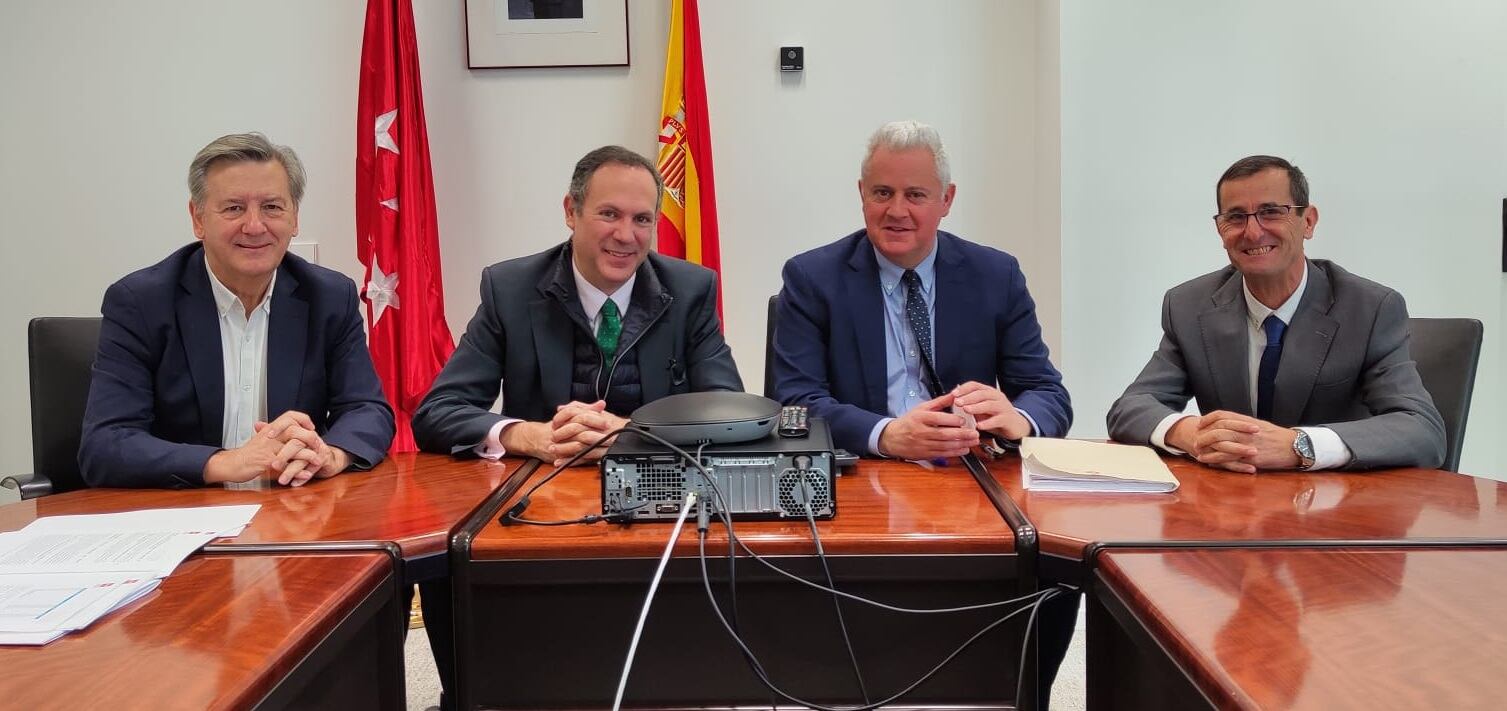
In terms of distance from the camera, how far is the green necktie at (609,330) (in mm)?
1996

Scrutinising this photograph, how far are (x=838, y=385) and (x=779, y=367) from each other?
0.46ft

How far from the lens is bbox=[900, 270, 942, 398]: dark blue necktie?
78.9 inches

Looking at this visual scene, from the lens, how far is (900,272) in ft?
6.70

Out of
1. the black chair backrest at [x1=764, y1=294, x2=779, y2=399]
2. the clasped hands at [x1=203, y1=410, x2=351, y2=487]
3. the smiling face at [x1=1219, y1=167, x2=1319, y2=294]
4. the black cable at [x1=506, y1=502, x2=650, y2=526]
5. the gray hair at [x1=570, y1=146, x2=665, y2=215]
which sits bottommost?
the black cable at [x1=506, y1=502, x2=650, y2=526]

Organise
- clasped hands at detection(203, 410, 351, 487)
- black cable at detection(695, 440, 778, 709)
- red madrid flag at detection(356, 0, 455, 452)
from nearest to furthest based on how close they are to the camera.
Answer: black cable at detection(695, 440, 778, 709), clasped hands at detection(203, 410, 351, 487), red madrid flag at detection(356, 0, 455, 452)

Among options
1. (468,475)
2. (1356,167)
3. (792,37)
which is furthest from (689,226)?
(1356,167)

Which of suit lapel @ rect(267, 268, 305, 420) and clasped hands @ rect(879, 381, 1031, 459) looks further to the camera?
suit lapel @ rect(267, 268, 305, 420)

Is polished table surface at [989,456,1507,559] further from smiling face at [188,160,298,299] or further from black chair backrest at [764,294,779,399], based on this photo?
smiling face at [188,160,298,299]

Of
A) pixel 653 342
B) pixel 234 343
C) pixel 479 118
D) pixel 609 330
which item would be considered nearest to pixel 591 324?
pixel 609 330

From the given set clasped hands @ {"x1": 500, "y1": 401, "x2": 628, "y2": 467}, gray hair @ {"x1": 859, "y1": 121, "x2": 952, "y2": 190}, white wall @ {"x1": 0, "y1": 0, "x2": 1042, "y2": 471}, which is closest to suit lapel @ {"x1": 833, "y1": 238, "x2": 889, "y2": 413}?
gray hair @ {"x1": 859, "y1": 121, "x2": 952, "y2": 190}

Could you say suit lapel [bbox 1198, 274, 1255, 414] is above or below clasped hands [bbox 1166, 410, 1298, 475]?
above

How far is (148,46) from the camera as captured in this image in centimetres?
324

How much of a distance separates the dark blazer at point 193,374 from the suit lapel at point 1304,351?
174 centimetres

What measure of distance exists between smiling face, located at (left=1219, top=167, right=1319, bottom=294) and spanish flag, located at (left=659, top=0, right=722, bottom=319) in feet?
5.39
